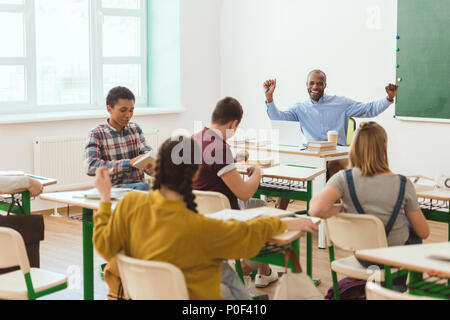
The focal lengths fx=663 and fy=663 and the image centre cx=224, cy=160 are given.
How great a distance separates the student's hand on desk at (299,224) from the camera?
9.07 ft

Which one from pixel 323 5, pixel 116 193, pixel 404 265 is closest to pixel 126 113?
pixel 116 193

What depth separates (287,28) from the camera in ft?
23.3

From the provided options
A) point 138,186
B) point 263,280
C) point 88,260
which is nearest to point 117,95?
point 138,186

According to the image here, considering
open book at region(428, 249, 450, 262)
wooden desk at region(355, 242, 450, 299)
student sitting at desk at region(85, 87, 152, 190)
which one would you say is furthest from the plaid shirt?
open book at region(428, 249, 450, 262)

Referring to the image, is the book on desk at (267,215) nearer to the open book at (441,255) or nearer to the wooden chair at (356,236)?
the wooden chair at (356,236)

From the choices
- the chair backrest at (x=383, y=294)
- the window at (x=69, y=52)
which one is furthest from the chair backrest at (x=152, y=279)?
the window at (x=69, y=52)

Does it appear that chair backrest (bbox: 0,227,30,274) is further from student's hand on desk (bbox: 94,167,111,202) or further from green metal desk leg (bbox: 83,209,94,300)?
green metal desk leg (bbox: 83,209,94,300)

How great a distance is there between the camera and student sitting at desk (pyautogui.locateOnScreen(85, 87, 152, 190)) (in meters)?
4.19

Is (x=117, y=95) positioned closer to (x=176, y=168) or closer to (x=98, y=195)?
(x=98, y=195)

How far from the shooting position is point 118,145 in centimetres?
433

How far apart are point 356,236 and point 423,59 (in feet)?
10.9

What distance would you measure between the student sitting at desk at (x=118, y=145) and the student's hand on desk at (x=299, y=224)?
1.53m
